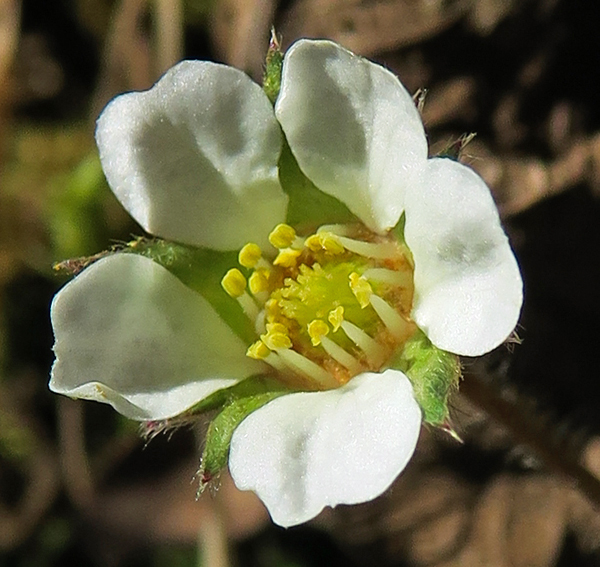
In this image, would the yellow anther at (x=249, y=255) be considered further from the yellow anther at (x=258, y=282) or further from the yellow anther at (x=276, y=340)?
the yellow anther at (x=276, y=340)

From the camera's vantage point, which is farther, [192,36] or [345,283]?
[192,36]

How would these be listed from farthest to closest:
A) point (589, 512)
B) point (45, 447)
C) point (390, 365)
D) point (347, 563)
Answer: point (45, 447), point (347, 563), point (589, 512), point (390, 365)

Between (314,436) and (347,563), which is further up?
(314,436)

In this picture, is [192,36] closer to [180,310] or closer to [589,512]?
[180,310]

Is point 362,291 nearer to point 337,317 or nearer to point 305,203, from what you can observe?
point 337,317

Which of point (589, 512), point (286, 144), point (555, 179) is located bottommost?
point (589, 512)

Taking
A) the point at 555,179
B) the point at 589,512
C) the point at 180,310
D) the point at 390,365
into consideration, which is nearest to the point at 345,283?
the point at 390,365

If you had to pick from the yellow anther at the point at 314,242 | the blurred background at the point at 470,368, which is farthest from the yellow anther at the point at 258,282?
the blurred background at the point at 470,368
